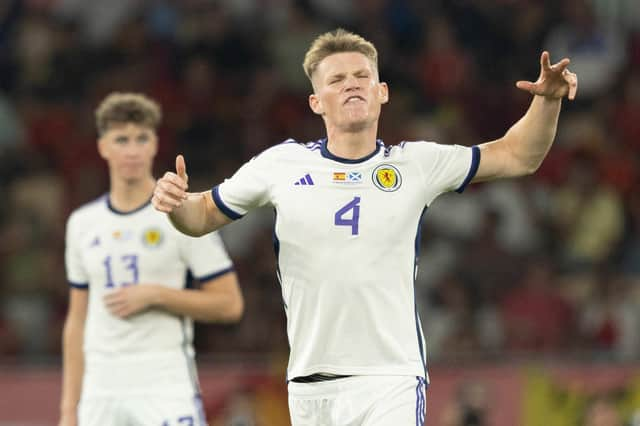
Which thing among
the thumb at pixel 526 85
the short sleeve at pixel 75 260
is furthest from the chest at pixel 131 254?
the thumb at pixel 526 85

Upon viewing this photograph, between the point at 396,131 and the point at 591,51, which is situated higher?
the point at 591,51

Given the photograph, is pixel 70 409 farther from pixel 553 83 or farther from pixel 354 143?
pixel 553 83

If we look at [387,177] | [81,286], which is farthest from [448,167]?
[81,286]

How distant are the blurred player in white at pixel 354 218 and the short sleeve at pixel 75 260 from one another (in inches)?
72.7

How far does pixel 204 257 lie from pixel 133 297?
44cm

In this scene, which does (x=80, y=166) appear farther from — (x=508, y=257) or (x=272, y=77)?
(x=508, y=257)

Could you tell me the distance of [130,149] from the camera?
7.16 metres

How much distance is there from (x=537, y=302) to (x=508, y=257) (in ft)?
1.80

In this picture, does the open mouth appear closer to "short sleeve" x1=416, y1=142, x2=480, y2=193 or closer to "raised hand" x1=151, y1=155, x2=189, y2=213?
"short sleeve" x1=416, y1=142, x2=480, y2=193

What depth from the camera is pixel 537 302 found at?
1133cm

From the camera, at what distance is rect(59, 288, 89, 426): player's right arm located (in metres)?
7.19

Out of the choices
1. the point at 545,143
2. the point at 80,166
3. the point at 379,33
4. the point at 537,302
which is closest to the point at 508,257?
the point at 537,302

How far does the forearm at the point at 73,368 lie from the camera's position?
719cm

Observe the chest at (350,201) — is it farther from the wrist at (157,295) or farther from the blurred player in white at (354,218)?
the wrist at (157,295)
